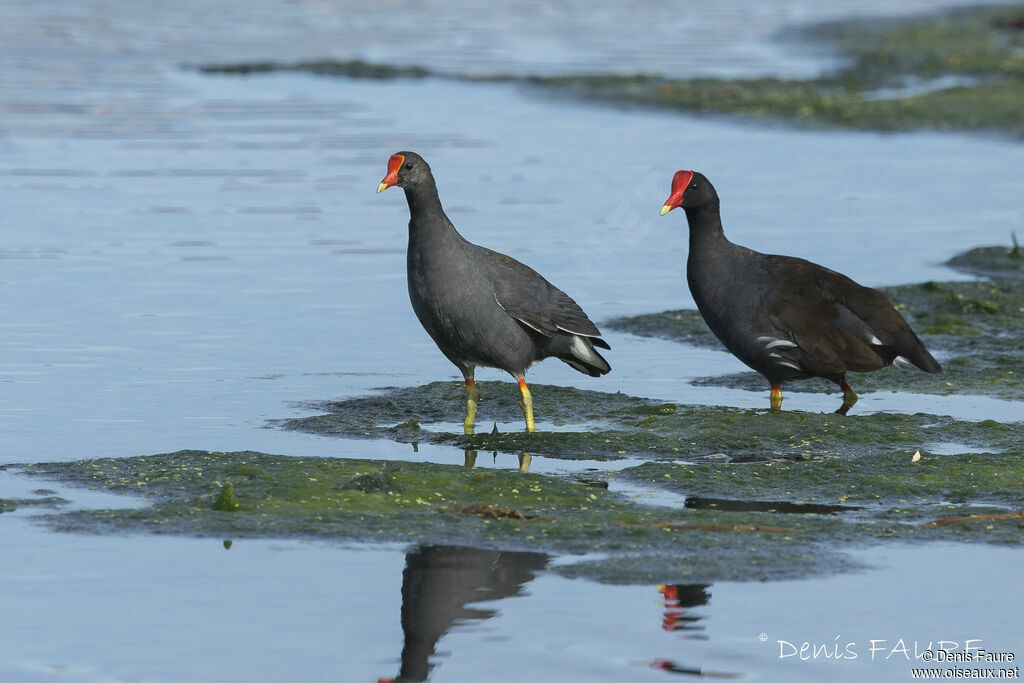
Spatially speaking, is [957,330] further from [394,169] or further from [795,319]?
[394,169]

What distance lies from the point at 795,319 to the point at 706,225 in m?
0.99

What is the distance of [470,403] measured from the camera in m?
10.5

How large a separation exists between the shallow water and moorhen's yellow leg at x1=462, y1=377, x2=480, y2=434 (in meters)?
0.53

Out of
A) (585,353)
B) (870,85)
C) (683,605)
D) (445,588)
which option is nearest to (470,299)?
(585,353)

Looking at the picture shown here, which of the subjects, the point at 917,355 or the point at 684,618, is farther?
the point at 917,355

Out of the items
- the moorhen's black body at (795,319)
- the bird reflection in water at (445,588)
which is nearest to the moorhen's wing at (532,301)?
the moorhen's black body at (795,319)

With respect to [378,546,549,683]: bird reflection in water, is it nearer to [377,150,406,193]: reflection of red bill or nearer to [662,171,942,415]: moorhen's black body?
[377,150,406,193]: reflection of red bill

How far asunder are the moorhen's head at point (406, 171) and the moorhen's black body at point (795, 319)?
1881 millimetres

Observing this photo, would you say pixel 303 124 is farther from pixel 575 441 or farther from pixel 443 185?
pixel 575 441

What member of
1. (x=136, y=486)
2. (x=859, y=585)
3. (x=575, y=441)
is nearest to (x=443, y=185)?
(x=575, y=441)

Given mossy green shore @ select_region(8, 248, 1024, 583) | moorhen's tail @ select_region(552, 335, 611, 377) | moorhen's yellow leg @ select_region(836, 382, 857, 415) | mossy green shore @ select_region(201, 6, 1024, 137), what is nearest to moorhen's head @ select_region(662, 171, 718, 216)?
moorhen's tail @ select_region(552, 335, 611, 377)

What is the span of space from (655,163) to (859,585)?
13.7 m

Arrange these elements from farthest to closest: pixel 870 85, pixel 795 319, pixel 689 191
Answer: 1. pixel 870 85
2. pixel 689 191
3. pixel 795 319

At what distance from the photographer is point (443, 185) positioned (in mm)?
19047
